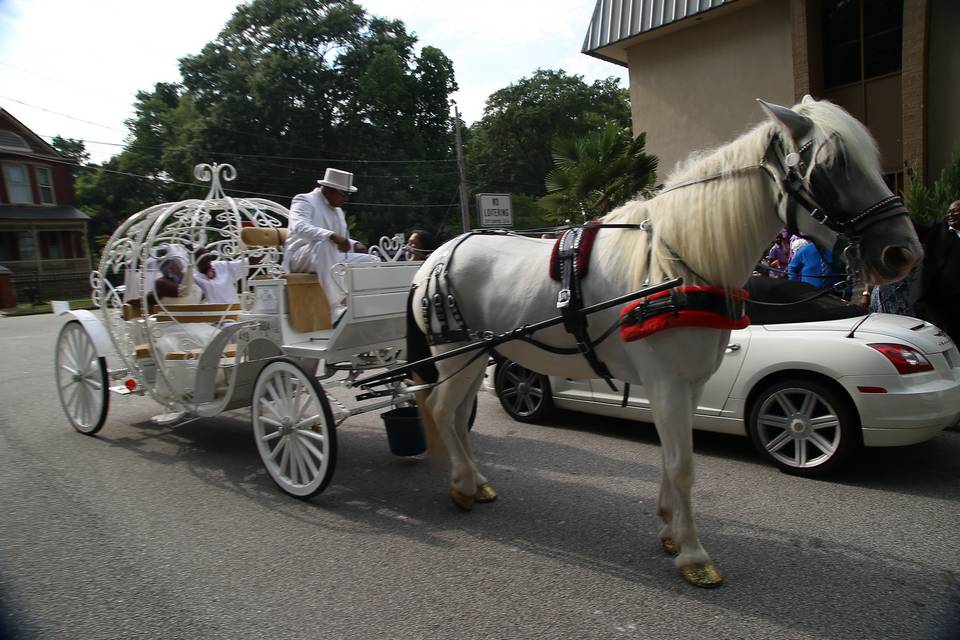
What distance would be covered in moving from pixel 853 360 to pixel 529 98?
144 ft

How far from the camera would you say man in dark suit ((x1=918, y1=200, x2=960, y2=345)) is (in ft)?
17.0

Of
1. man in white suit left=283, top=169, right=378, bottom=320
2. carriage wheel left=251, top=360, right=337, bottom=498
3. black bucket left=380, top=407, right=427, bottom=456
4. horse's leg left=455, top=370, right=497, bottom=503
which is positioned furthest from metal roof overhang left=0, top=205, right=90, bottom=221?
horse's leg left=455, top=370, right=497, bottom=503

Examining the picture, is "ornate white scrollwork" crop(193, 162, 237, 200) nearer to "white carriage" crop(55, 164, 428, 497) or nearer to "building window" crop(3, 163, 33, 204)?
"white carriage" crop(55, 164, 428, 497)

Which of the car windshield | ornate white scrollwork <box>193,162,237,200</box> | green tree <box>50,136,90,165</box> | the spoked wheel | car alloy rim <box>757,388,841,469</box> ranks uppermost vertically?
green tree <box>50,136,90,165</box>

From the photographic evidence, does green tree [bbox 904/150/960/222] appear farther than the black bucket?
Yes

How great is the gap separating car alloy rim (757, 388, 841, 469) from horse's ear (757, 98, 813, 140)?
232 centimetres

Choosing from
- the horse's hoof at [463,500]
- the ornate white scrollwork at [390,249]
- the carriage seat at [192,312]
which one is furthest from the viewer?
the carriage seat at [192,312]

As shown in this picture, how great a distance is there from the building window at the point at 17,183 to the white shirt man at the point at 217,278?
36.0 metres

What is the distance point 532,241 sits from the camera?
3.91 meters

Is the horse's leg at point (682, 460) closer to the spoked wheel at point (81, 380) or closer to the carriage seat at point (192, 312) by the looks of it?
the carriage seat at point (192, 312)

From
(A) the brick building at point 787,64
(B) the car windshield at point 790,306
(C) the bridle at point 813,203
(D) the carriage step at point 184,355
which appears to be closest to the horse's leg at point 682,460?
(C) the bridle at point 813,203

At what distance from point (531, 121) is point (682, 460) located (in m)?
44.1

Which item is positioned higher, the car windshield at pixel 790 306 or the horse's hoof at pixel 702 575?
the car windshield at pixel 790 306

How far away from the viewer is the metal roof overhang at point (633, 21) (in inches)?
478
